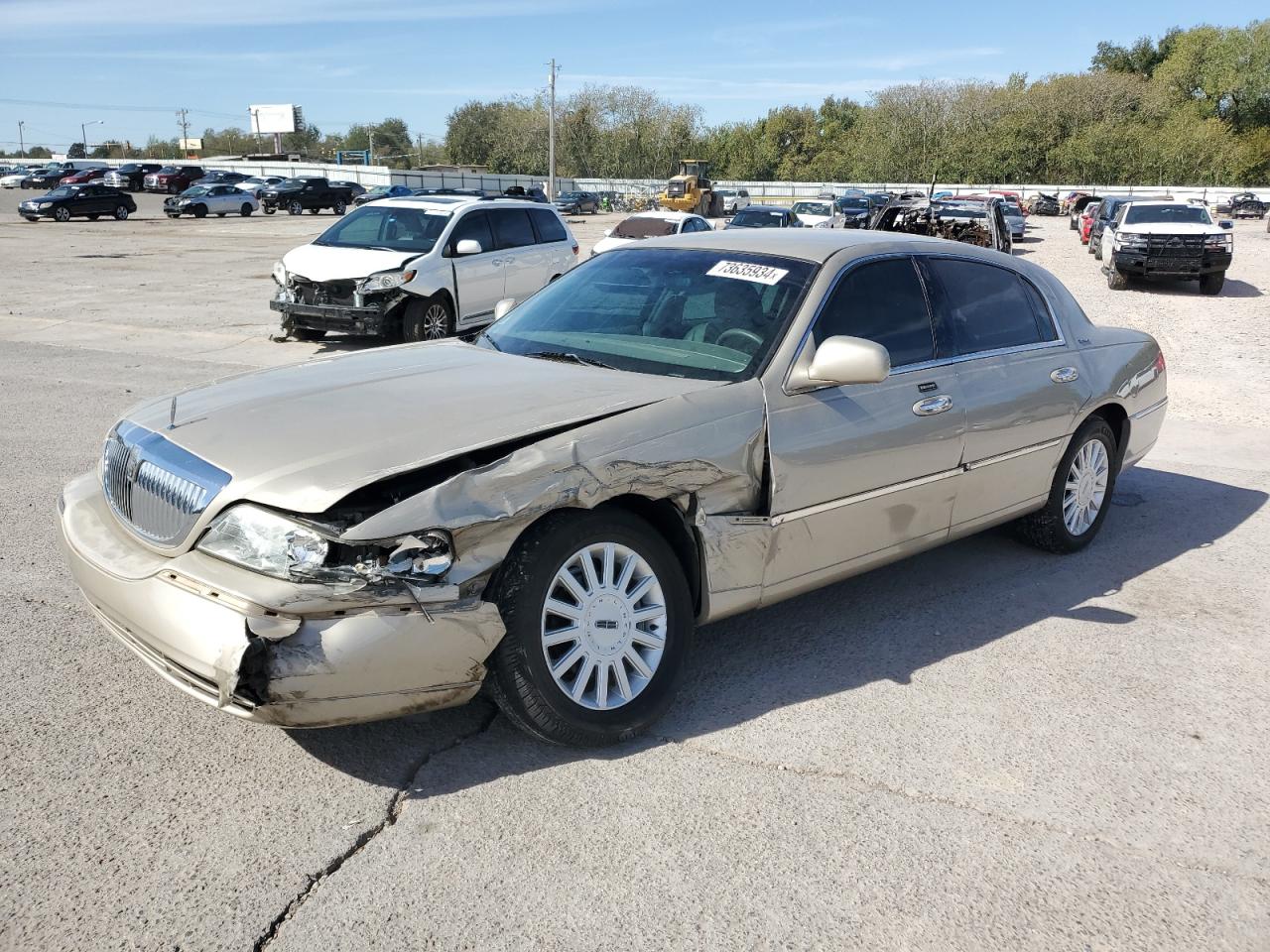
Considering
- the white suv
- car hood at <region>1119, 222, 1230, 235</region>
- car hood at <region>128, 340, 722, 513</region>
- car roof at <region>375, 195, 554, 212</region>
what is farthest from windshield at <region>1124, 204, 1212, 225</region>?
car hood at <region>128, 340, 722, 513</region>

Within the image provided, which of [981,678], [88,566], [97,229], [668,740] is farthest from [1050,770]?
[97,229]

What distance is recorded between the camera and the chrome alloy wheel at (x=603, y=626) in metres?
3.41

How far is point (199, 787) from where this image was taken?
3.22 meters

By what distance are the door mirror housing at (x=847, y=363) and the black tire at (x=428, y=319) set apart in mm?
8404

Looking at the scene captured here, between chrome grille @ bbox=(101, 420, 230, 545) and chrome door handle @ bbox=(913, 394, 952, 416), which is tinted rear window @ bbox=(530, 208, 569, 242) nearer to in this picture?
chrome door handle @ bbox=(913, 394, 952, 416)

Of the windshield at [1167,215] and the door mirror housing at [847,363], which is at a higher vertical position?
the door mirror housing at [847,363]

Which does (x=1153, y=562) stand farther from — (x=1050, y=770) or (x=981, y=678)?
(x=1050, y=770)

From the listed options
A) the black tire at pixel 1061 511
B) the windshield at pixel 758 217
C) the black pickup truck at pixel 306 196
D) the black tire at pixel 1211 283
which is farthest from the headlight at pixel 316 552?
the black pickup truck at pixel 306 196

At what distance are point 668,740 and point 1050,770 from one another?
1242 mm

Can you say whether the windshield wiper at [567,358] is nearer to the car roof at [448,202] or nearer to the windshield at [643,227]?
the car roof at [448,202]

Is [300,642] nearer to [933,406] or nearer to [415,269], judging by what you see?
[933,406]

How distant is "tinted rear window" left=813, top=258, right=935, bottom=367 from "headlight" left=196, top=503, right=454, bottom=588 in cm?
185

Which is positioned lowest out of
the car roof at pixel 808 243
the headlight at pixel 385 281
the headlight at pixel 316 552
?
the headlight at pixel 385 281

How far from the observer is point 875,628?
466cm
